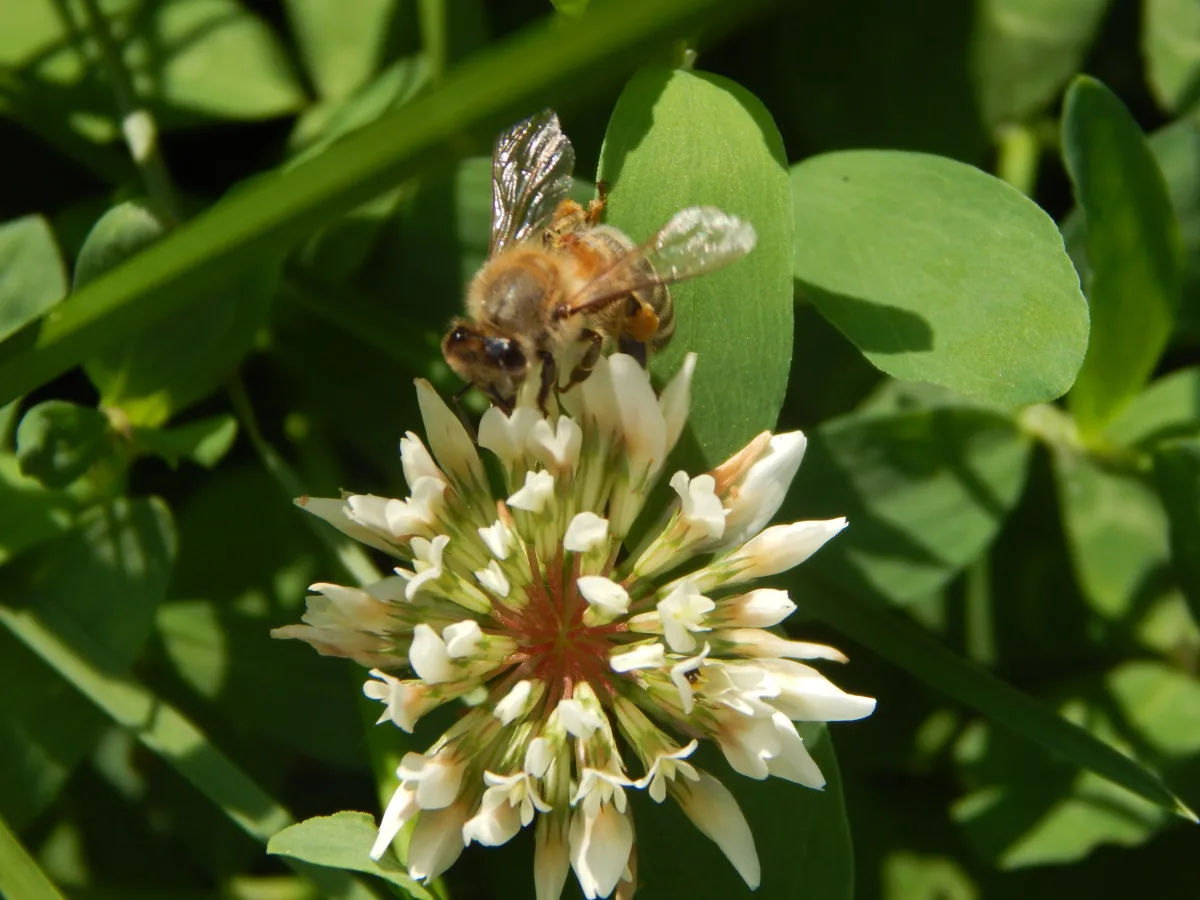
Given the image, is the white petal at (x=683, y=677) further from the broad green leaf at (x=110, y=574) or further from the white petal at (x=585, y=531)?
the broad green leaf at (x=110, y=574)

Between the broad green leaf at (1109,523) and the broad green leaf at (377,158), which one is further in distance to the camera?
the broad green leaf at (1109,523)

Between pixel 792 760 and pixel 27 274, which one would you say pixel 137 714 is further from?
pixel 792 760

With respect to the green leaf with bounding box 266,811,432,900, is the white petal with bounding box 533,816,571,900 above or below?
below

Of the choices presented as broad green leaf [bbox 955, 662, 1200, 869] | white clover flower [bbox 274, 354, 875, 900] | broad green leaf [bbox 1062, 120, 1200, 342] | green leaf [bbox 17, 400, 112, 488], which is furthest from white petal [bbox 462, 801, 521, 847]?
broad green leaf [bbox 1062, 120, 1200, 342]

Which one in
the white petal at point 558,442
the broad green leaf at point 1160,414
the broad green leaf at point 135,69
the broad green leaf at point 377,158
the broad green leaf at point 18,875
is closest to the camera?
the broad green leaf at point 377,158

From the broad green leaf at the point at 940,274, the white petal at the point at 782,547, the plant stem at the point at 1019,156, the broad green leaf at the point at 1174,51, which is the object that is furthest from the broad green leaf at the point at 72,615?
the broad green leaf at the point at 1174,51

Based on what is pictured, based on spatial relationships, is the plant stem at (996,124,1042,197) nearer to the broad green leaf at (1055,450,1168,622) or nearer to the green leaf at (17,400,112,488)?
the broad green leaf at (1055,450,1168,622)

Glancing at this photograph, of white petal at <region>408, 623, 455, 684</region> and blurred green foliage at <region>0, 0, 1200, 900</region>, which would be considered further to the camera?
blurred green foliage at <region>0, 0, 1200, 900</region>
